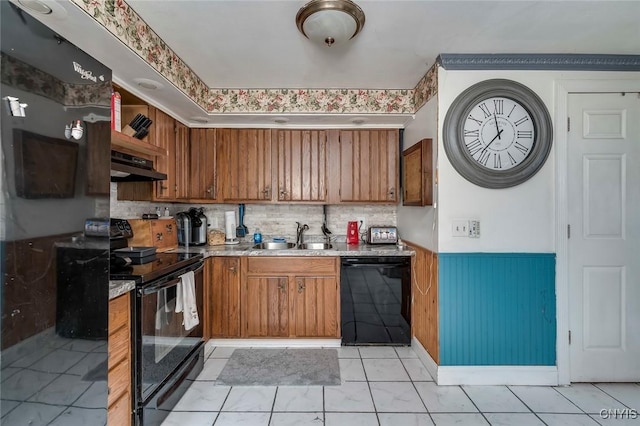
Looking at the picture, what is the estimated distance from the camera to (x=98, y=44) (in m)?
1.63

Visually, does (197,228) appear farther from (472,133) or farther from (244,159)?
(472,133)

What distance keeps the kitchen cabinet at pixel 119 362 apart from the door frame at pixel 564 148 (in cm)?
284

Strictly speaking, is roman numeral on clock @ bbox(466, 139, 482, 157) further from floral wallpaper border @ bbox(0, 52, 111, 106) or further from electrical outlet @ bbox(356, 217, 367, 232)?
floral wallpaper border @ bbox(0, 52, 111, 106)

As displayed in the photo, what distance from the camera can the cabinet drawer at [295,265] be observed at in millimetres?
2781

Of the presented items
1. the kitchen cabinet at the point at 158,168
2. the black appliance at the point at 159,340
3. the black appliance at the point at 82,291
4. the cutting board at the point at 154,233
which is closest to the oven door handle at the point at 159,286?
the black appliance at the point at 159,340

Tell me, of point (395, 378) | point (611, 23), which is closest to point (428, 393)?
point (395, 378)

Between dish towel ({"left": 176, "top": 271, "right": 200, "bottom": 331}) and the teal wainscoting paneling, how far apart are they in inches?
71.7

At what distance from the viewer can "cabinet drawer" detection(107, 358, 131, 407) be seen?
142 centimetres

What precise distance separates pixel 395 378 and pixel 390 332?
Result: 528mm

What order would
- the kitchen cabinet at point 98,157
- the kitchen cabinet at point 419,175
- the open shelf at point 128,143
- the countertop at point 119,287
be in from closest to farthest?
the kitchen cabinet at point 98,157 → the countertop at point 119,287 → the open shelf at point 128,143 → the kitchen cabinet at point 419,175

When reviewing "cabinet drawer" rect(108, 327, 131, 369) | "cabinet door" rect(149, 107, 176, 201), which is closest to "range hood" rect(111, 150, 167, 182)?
"cabinet door" rect(149, 107, 176, 201)

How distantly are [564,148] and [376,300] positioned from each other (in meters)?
1.91

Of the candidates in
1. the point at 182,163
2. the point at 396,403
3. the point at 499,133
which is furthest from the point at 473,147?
the point at 182,163

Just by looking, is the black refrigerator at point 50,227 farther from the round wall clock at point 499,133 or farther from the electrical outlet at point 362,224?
the electrical outlet at point 362,224
